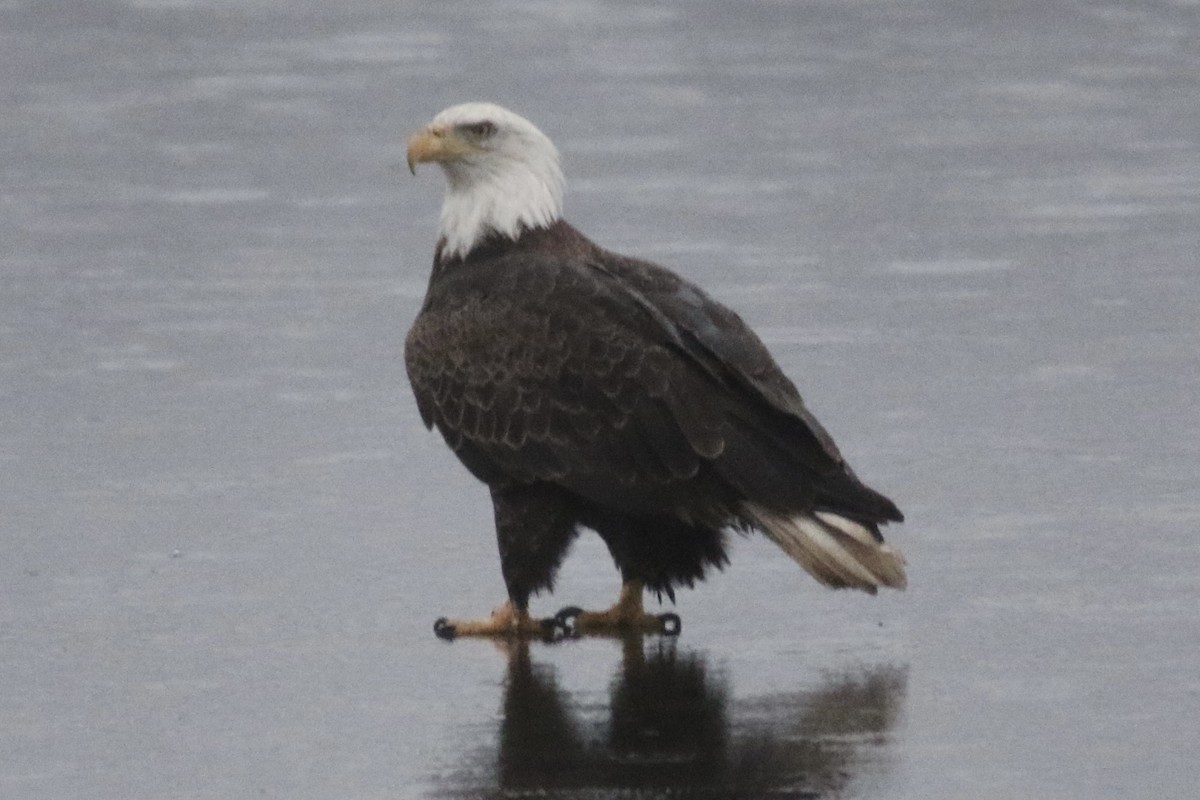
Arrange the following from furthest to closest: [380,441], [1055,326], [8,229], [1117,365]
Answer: [8,229] → [1055,326] → [1117,365] → [380,441]

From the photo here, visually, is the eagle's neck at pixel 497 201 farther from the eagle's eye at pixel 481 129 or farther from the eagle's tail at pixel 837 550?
the eagle's tail at pixel 837 550

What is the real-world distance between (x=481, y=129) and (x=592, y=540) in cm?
116

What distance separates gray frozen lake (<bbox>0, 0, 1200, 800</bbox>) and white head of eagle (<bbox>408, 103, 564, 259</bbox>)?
844mm

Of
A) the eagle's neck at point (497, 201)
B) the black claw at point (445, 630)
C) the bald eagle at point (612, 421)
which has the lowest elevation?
the black claw at point (445, 630)

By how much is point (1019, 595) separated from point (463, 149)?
1863 mm

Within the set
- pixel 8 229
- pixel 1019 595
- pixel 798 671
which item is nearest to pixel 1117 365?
pixel 1019 595

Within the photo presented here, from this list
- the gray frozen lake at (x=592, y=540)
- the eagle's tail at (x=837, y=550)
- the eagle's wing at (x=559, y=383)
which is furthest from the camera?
the eagle's wing at (x=559, y=383)

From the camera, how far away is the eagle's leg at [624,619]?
281 inches

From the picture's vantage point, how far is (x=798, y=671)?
6594 mm

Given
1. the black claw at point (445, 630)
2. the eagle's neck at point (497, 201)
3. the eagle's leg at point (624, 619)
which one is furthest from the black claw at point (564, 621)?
the eagle's neck at point (497, 201)

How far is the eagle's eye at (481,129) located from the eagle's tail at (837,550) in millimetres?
1521

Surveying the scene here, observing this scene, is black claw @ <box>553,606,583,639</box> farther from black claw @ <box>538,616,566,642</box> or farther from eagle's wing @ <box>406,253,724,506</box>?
eagle's wing @ <box>406,253,724,506</box>

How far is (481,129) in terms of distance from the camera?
25.7 ft

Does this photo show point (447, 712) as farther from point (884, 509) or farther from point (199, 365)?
point (199, 365)
